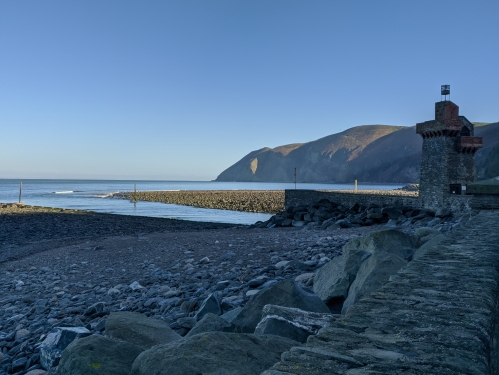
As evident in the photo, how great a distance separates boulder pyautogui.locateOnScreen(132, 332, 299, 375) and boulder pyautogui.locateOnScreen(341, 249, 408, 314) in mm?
2194

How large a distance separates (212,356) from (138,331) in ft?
5.21

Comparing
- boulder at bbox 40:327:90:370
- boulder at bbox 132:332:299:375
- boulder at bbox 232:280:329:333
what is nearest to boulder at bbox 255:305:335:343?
boulder at bbox 132:332:299:375

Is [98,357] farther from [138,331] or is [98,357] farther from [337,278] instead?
[337,278]

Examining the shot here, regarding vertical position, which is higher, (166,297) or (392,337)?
(392,337)

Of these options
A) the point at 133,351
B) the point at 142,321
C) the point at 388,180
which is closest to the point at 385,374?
the point at 133,351

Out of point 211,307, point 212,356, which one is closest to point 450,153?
point 211,307

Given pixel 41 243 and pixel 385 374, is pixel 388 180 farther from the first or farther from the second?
pixel 385 374

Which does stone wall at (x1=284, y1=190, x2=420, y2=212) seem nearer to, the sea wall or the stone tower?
the sea wall

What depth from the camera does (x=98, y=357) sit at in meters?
2.80

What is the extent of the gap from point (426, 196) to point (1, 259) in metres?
20.0

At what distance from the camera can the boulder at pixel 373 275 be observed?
4684mm

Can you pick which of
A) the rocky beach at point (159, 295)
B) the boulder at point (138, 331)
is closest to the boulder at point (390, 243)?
the rocky beach at point (159, 295)

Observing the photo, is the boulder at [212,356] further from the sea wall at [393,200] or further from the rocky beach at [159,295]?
the sea wall at [393,200]

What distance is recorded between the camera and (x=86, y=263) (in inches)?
469
